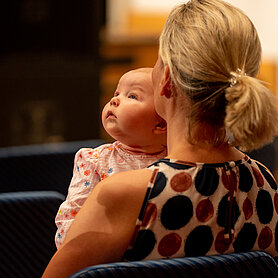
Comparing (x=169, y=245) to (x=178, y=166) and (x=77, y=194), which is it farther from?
(x=77, y=194)

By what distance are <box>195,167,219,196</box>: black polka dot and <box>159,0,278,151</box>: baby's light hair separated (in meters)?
0.06

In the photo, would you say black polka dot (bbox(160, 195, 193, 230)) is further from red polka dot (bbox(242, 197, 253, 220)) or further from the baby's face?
the baby's face

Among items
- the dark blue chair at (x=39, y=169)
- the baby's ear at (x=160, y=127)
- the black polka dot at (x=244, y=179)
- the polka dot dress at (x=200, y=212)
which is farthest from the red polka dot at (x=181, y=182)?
the dark blue chair at (x=39, y=169)

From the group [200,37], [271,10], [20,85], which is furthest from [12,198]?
[271,10]

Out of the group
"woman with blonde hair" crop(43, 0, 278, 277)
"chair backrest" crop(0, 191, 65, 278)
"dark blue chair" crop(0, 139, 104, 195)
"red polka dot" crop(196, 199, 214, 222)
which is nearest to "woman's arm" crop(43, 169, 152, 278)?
"woman with blonde hair" crop(43, 0, 278, 277)

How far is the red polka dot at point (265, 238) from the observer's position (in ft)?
4.06

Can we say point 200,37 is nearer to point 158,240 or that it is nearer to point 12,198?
point 158,240

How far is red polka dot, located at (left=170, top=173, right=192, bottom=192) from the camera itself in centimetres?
115

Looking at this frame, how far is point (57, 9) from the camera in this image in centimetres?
456

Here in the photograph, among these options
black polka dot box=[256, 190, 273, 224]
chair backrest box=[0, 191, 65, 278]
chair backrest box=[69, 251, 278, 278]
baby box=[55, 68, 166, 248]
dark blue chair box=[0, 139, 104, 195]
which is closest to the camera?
chair backrest box=[69, 251, 278, 278]

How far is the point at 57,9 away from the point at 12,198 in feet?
9.47

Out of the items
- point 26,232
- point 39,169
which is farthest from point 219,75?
point 39,169

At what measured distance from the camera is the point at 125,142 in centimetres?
139

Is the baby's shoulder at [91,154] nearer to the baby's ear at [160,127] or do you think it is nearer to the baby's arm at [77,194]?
the baby's arm at [77,194]
